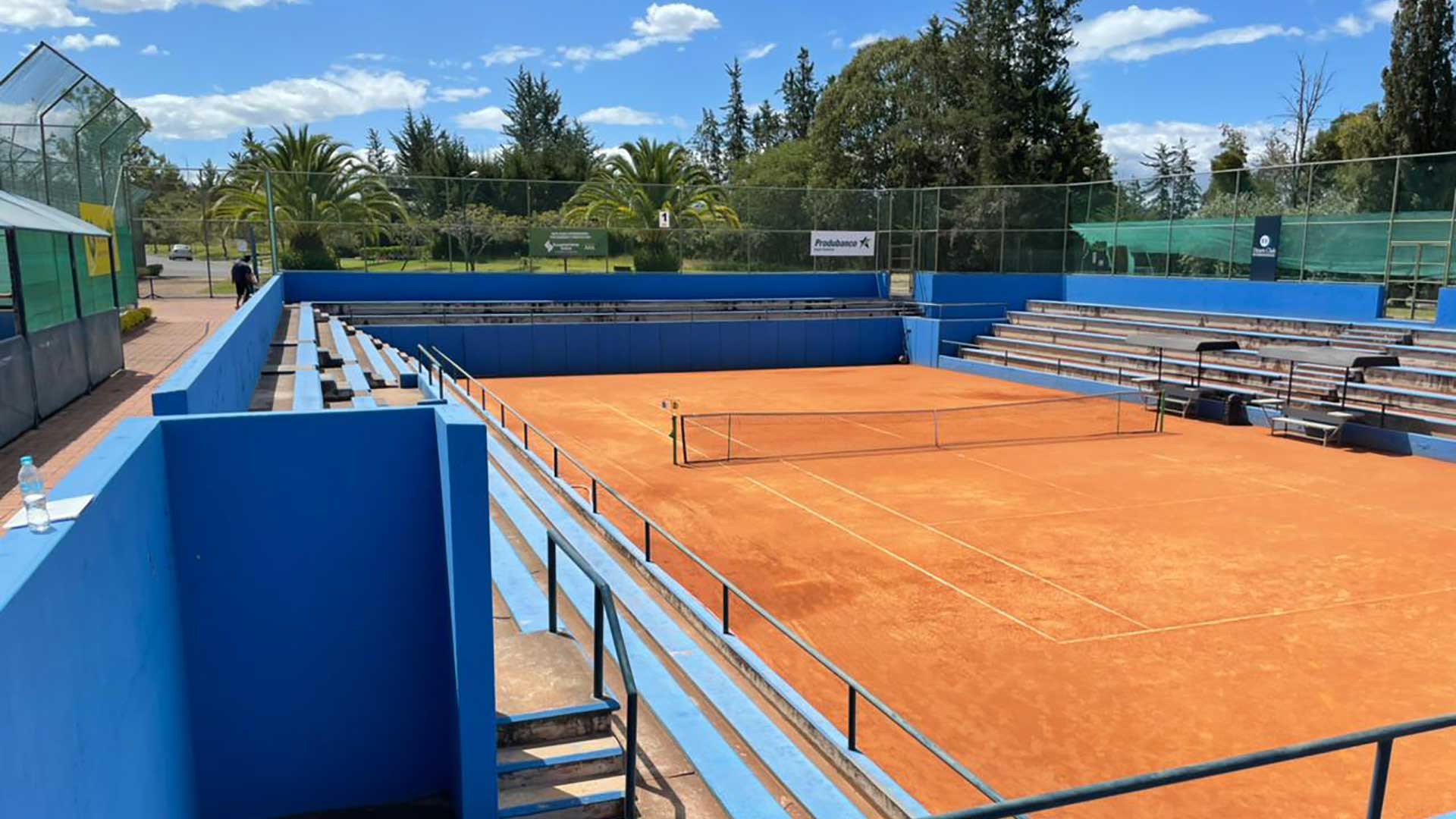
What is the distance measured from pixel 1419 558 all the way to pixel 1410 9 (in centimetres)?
4546

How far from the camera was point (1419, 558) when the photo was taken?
12430mm

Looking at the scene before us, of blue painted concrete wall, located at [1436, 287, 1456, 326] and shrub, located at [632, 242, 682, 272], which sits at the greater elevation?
shrub, located at [632, 242, 682, 272]

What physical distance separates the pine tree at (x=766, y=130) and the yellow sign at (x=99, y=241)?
3011 inches

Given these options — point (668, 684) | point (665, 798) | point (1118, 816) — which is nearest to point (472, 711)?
point (665, 798)

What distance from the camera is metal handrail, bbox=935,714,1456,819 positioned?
9.14 ft

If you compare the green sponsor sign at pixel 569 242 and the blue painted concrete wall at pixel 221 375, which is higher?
the green sponsor sign at pixel 569 242

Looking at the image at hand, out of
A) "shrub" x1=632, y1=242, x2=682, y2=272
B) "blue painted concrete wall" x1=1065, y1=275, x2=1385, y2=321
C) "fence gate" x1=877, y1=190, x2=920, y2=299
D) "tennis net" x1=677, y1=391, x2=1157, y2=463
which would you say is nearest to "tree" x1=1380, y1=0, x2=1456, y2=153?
"blue painted concrete wall" x1=1065, y1=275, x2=1385, y2=321

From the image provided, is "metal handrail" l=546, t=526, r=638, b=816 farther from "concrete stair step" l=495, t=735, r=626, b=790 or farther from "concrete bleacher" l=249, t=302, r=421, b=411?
"concrete bleacher" l=249, t=302, r=421, b=411

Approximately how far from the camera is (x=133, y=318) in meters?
24.0

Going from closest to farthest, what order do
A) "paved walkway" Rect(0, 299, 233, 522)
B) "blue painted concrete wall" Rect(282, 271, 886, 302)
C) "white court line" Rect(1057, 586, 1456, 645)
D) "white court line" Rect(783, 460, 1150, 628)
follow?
"white court line" Rect(1057, 586, 1456, 645) < "white court line" Rect(783, 460, 1150, 628) < "paved walkway" Rect(0, 299, 233, 522) < "blue painted concrete wall" Rect(282, 271, 886, 302)

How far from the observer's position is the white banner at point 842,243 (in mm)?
39156

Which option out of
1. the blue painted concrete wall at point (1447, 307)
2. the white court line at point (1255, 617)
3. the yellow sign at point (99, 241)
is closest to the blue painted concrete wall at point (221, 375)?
the white court line at point (1255, 617)

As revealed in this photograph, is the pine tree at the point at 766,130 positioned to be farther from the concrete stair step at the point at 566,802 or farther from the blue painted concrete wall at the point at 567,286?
the concrete stair step at the point at 566,802

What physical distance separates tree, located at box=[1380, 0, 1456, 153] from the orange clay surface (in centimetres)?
3640
